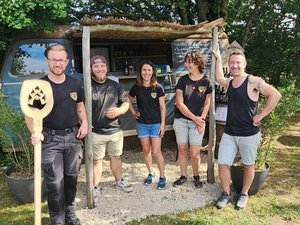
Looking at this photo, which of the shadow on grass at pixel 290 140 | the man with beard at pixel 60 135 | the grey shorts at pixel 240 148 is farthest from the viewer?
the shadow on grass at pixel 290 140

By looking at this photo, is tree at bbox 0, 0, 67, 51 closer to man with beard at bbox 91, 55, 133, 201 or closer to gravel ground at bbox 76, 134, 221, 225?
man with beard at bbox 91, 55, 133, 201

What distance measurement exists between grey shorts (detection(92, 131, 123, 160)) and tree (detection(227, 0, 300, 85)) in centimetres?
617

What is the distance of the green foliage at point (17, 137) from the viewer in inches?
156

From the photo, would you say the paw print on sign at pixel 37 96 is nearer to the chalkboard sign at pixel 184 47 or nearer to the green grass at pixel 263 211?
the green grass at pixel 263 211

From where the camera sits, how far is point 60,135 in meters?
3.02

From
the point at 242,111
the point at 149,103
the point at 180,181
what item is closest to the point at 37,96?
the point at 149,103

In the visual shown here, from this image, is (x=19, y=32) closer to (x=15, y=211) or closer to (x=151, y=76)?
(x=151, y=76)

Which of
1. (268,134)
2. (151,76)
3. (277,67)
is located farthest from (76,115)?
(277,67)

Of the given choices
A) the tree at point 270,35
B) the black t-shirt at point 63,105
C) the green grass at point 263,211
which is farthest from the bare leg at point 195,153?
the tree at point 270,35

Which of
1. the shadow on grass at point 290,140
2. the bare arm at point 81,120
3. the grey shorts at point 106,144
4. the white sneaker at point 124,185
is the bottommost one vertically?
the white sneaker at point 124,185

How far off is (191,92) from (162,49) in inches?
125

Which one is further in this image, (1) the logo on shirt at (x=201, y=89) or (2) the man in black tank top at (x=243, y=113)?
(1) the logo on shirt at (x=201, y=89)

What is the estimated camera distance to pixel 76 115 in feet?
10.3

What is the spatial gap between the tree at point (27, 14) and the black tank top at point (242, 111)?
2.81m
